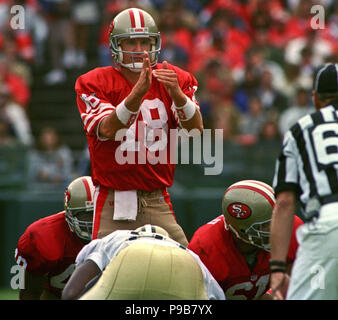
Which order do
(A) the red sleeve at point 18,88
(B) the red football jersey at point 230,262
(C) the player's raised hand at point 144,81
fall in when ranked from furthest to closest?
1. (A) the red sleeve at point 18,88
2. (B) the red football jersey at point 230,262
3. (C) the player's raised hand at point 144,81

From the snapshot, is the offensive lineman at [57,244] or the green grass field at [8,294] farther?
the green grass field at [8,294]

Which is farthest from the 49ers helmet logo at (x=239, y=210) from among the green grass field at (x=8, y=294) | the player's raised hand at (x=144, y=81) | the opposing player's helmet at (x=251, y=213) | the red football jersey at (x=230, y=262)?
the green grass field at (x=8, y=294)

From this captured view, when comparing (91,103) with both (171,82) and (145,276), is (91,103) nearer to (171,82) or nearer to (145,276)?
(171,82)

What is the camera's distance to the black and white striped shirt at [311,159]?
162 inches

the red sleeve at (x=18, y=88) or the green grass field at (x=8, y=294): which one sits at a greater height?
the red sleeve at (x=18, y=88)

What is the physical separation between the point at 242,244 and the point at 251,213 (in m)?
0.31

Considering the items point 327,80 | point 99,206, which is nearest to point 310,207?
point 327,80

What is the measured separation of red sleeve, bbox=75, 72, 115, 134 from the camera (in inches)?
201

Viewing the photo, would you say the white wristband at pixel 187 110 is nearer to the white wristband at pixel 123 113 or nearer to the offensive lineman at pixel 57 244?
the white wristband at pixel 123 113

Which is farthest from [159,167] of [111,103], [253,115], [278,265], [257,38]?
[257,38]

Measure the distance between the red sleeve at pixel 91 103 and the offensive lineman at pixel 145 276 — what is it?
956mm

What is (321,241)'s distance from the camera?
4031 millimetres

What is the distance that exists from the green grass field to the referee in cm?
469
